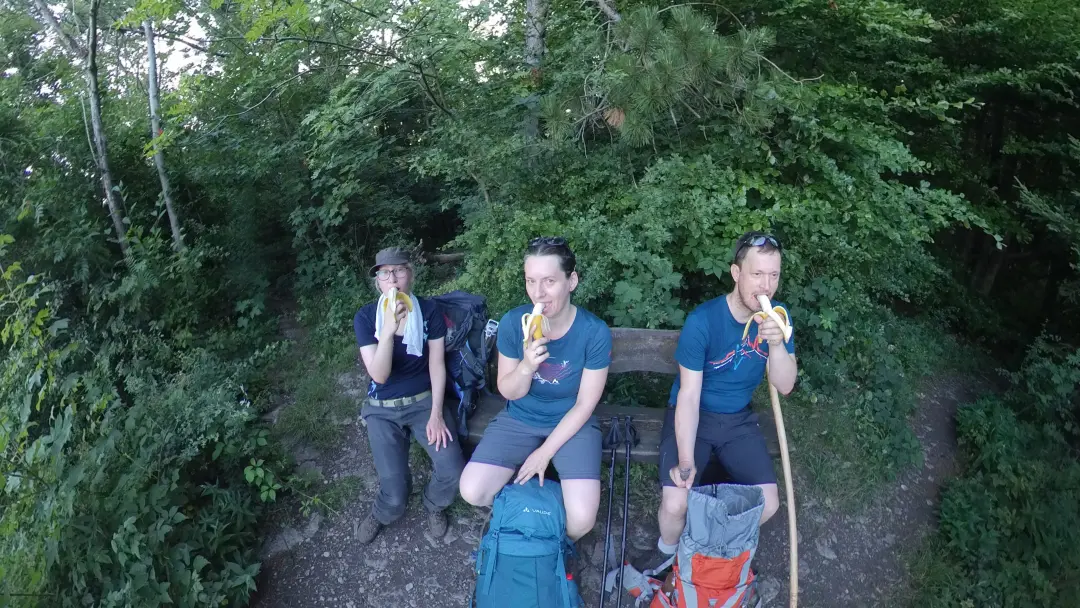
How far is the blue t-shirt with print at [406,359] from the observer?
3.33m

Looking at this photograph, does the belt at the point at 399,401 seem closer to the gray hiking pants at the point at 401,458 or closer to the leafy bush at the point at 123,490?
the gray hiking pants at the point at 401,458

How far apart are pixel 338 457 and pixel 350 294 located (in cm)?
209

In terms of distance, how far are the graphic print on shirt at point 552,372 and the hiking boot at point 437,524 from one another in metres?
1.14

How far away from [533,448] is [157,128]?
4.32 meters

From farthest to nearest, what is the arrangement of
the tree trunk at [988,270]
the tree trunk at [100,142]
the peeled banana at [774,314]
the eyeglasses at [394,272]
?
the tree trunk at [988,270], the tree trunk at [100,142], the eyeglasses at [394,272], the peeled banana at [774,314]

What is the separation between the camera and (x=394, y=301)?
3.08m

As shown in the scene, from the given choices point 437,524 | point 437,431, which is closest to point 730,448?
point 437,431

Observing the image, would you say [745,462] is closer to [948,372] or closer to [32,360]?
[948,372]

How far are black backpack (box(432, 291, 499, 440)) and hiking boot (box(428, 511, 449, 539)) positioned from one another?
584 millimetres

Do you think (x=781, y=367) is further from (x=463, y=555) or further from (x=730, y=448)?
(x=463, y=555)

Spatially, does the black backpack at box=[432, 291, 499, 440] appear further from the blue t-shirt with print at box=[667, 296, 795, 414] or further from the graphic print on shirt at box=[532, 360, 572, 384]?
the blue t-shirt with print at box=[667, 296, 795, 414]

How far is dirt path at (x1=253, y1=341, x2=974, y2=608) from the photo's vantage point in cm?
321

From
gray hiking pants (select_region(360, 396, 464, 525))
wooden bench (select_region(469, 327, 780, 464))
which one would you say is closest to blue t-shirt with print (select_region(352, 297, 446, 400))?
gray hiking pants (select_region(360, 396, 464, 525))

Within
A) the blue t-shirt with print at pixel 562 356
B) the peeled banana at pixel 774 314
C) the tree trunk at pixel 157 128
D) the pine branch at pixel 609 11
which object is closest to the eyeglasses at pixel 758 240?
the peeled banana at pixel 774 314
